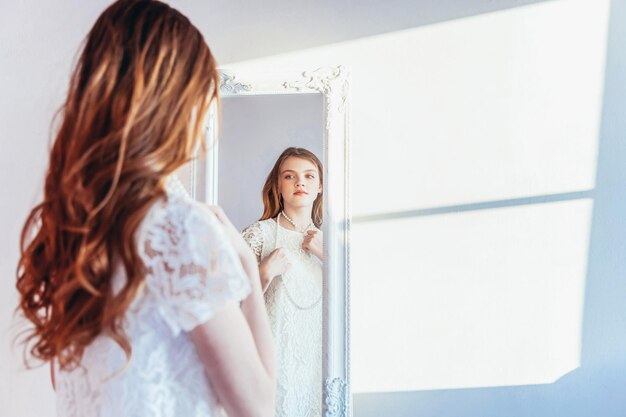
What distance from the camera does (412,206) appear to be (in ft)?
6.08

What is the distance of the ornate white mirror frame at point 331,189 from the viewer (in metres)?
1.79

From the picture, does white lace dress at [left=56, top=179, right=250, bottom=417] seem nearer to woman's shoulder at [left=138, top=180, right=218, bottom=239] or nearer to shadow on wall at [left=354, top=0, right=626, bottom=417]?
woman's shoulder at [left=138, top=180, right=218, bottom=239]

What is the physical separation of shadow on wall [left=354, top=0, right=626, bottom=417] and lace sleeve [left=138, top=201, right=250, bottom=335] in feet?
3.61

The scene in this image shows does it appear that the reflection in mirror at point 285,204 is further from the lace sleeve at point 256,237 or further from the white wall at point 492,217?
the white wall at point 492,217

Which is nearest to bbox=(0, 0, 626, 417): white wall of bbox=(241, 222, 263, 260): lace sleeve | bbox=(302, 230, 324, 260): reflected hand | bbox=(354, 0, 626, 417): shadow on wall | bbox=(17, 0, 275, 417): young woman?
bbox=(354, 0, 626, 417): shadow on wall

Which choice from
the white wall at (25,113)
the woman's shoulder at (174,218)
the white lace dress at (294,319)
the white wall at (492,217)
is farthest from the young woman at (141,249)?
the white wall at (25,113)

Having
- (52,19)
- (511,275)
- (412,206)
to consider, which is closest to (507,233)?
(511,275)

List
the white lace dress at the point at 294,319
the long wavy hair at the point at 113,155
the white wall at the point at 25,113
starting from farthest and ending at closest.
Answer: the white wall at the point at 25,113 → the white lace dress at the point at 294,319 → the long wavy hair at the point at 113,155

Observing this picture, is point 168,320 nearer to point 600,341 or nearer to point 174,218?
point 174,218

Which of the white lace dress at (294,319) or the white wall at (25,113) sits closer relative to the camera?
the white lace dress at (294,319)

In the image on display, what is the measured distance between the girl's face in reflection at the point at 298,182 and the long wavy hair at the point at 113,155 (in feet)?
3.00

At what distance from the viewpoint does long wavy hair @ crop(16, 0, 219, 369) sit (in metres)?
0.83

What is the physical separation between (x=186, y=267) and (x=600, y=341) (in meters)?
1.35

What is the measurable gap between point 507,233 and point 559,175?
8.2 inches
